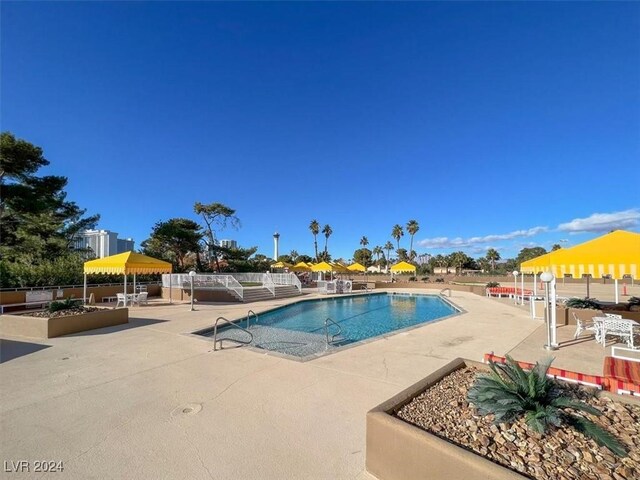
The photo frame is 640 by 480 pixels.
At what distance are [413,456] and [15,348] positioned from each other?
29.1 feet

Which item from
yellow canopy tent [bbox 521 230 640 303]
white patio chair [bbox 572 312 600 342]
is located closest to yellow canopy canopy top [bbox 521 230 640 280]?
yellow canopy tent [bbox 521 230 640 303]

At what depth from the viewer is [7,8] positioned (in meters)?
8.09

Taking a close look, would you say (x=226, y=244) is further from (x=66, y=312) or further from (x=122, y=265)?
(x=66, y=312)

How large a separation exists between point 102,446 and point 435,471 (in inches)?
125

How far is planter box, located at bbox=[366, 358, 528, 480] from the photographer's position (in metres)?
1.92

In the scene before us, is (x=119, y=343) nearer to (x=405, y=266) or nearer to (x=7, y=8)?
(x=7, y=8)

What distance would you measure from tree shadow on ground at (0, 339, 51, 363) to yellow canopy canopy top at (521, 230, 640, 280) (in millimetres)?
11313

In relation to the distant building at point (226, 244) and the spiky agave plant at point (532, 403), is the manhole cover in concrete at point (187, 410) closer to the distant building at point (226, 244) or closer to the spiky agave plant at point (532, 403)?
the spiky agave plant at point (532, 403)

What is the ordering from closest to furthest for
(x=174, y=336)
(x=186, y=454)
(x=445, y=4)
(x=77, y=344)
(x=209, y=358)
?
(x=186, y=454) < (x=209, y=358) < (x=77, y=344) < (x=174, y=336) < (x=445, y=4)

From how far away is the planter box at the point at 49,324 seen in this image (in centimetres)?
765

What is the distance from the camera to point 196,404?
12.8 ft

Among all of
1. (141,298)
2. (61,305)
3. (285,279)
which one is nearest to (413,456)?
(61,305)

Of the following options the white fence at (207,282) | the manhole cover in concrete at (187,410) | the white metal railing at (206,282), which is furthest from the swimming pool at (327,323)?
the white metal railing at (206,282)

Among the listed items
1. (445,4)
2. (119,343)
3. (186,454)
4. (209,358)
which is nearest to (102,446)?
(186,454)
